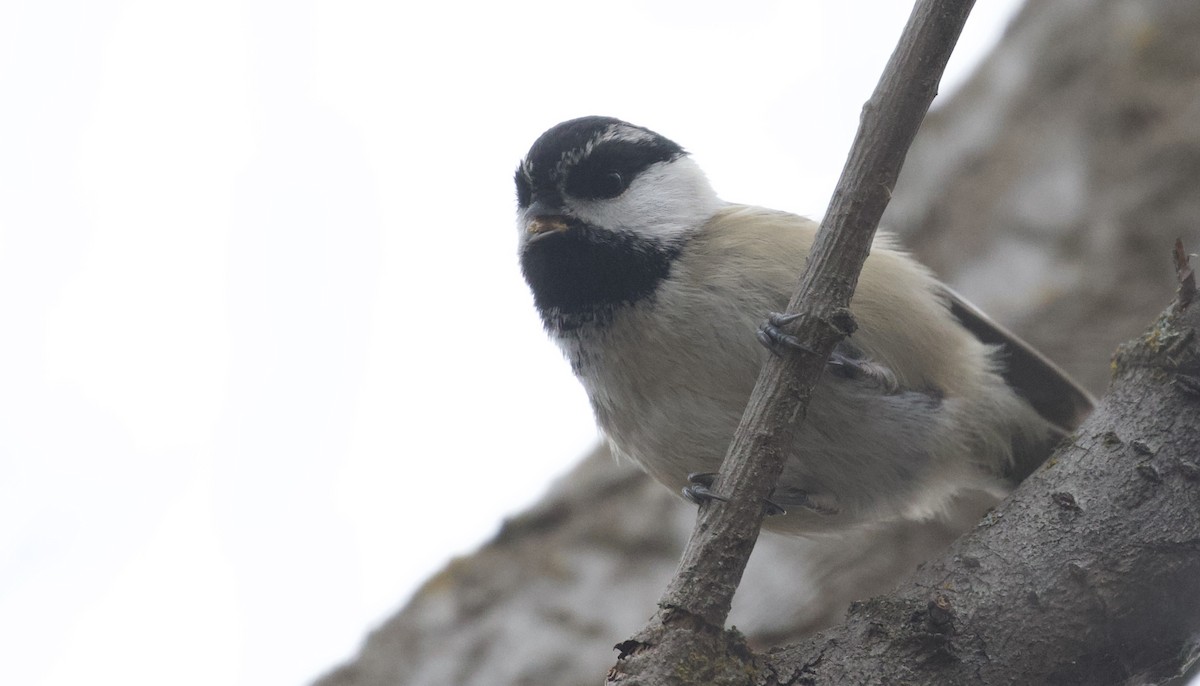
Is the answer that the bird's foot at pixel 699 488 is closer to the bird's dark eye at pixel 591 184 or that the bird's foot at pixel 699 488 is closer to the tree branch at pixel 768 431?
the tree branch at pixel 768 431

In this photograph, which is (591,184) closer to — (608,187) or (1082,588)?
(608,187)

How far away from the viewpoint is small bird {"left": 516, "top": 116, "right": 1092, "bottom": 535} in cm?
245

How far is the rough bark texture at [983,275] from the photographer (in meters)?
3.23

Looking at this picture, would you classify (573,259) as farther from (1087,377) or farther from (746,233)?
(1087,377)

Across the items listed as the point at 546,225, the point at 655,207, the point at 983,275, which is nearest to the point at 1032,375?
the point at 983,275

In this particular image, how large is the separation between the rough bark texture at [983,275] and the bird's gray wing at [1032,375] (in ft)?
2.31

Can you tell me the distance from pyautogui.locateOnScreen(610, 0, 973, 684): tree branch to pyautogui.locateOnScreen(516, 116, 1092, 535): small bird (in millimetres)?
527

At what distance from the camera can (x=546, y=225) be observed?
267 cm

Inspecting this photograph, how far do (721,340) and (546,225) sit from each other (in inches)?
22.5

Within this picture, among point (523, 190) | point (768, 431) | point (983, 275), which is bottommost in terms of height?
point (768, 431)

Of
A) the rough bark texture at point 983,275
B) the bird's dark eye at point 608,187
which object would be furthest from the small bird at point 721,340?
the rough bark texture at point 983,275

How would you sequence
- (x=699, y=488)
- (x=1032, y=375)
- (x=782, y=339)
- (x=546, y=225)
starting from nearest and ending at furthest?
(x=782, y=339) → (x=699, y=488) → (x=546, y=225) → (x=1032, y=375)

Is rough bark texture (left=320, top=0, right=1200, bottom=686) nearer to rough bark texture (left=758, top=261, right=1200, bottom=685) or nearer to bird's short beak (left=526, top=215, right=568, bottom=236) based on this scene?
bird's short beak (left=526, top=215, right=568, bottom=236)

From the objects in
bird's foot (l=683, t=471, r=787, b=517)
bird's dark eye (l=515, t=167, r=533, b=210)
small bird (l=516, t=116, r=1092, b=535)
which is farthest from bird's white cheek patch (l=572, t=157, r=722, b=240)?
bird's foot (l=683, t=471, r=787, b=517)
